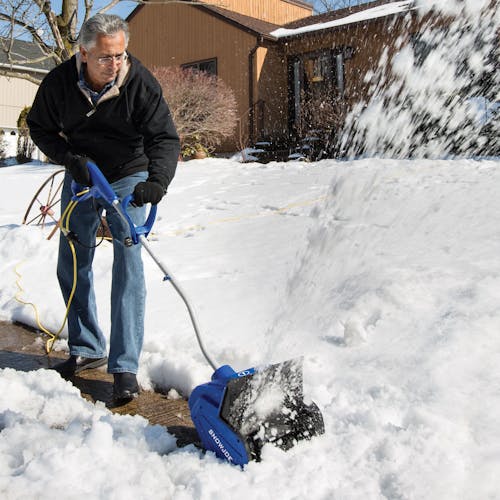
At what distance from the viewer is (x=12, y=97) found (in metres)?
31.1

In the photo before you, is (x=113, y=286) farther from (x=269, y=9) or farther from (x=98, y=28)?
(x=269, y=9)

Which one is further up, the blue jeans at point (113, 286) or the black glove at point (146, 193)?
the black glove at point (146, 193)

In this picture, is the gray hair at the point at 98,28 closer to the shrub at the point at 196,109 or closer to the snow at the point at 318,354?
the snow at the point at 318,354

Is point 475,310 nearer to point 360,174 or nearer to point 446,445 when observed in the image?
point 446,445

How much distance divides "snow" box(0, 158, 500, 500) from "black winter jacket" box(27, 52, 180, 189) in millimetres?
1031

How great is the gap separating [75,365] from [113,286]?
21.8 inches

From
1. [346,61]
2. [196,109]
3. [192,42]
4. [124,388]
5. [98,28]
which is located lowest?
[196,109]

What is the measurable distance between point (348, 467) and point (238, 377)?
0.47 meters

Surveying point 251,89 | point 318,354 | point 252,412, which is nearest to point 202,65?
point 251,89

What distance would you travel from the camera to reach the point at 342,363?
8.81ft

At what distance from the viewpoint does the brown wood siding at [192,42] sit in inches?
654

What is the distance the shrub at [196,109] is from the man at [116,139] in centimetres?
1117

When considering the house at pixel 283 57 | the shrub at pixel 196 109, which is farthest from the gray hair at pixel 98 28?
the house at pixel 283 57

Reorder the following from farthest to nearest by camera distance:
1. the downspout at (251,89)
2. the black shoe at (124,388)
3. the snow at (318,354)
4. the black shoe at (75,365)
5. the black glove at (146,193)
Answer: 1. the downspout at (251,89)
2. the black shoe at (75,365)
3. the black shoe at (124,388)
4. the black glove at (146,193)
5. the snow at (318,354)
